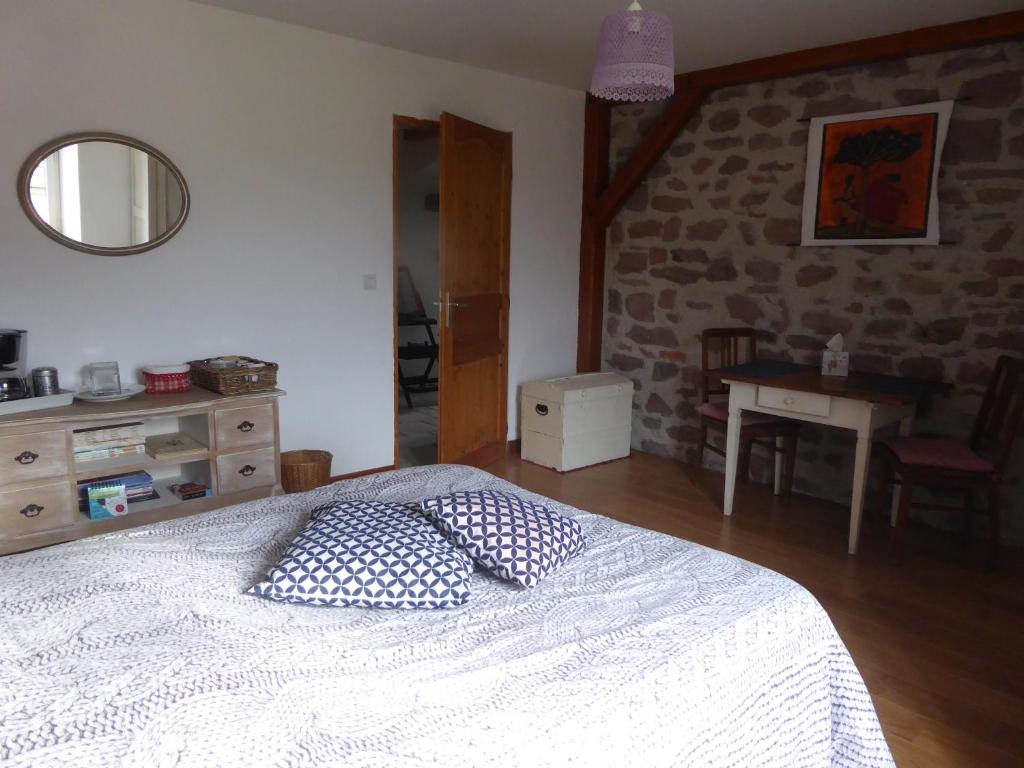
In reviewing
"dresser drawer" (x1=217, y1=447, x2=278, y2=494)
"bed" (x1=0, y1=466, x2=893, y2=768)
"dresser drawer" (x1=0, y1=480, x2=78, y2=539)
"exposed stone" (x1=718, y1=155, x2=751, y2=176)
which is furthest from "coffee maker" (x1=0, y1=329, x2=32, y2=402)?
"exposed stone" (x1=718, y1=155, x2=751, y2=176)

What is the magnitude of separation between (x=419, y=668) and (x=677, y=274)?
12.5 ft

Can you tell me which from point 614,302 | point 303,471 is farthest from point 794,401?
point 303,471

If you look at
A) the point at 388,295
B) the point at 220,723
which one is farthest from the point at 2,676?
the point at 388,295

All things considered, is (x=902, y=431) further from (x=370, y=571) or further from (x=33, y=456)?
(x=33, y=456)

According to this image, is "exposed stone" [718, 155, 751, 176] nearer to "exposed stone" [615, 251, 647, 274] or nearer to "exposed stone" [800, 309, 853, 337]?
"exposed stone" [615, 251, 647, 274]

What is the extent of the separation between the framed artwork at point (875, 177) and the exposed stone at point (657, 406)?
4.40ft

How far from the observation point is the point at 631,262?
498 cm

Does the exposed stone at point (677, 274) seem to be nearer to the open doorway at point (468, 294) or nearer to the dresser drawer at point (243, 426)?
the open doorway at point (468, 294)

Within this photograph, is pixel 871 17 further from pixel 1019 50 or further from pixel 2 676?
pixel 2 676

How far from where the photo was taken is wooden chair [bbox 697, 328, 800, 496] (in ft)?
12.8

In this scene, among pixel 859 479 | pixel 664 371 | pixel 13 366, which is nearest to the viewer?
pixel 13 366

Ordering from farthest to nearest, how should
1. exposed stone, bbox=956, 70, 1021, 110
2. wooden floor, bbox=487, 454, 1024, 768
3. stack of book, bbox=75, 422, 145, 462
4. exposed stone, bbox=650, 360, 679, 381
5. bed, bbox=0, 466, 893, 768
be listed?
exposed stone, bbox=650, 360, 679, 381
exposed stone, bbox=956, 70, 1021, 110
stack of book, bbox=75, 422, 145, 462
wooden floor, bbox=487, 454, 1024, 768
bed, bbox=0, 466, 893, 768

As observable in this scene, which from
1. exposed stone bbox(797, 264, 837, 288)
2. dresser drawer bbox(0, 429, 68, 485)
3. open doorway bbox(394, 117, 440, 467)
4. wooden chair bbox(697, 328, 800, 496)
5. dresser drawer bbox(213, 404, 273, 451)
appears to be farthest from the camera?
open doorway bbox(394, 117, 440, 467)

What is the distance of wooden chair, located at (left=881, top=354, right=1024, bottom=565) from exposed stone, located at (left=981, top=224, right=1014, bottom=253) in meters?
0.50
